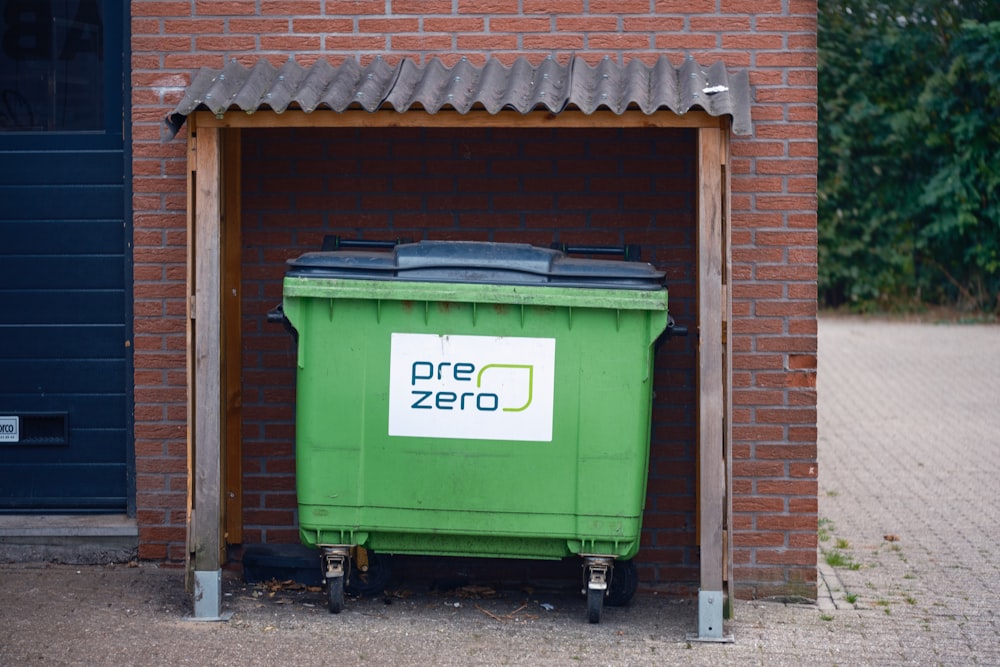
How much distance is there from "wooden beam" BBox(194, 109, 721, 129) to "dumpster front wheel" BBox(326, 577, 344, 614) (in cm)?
186

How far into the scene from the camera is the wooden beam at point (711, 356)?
5.18 meters

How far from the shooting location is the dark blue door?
627 cm

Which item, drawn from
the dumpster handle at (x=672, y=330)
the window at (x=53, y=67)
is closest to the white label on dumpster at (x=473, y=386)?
the dumpster handle at (x=672, y=330)

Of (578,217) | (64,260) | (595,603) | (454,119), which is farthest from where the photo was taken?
(64,260)

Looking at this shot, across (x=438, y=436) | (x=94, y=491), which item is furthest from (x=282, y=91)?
(x=94, y=491)

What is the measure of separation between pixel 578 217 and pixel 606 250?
415 millimetres

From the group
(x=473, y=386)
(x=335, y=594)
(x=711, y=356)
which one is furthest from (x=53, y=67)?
(x=711, y=356)

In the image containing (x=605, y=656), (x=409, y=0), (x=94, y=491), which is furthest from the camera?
(x=94, y=491)

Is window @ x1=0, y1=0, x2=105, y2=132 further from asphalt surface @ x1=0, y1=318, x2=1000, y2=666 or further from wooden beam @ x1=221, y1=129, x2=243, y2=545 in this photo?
asphalt surface @ x1=0, y1=318, x2=1000, y2=666

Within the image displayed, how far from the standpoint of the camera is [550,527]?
206 inches

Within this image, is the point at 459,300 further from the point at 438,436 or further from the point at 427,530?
the point at 427,530

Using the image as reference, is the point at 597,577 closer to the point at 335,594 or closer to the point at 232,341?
the point at 335,594

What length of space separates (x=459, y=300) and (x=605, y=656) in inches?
58.3

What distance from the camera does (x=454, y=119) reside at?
515 cm
